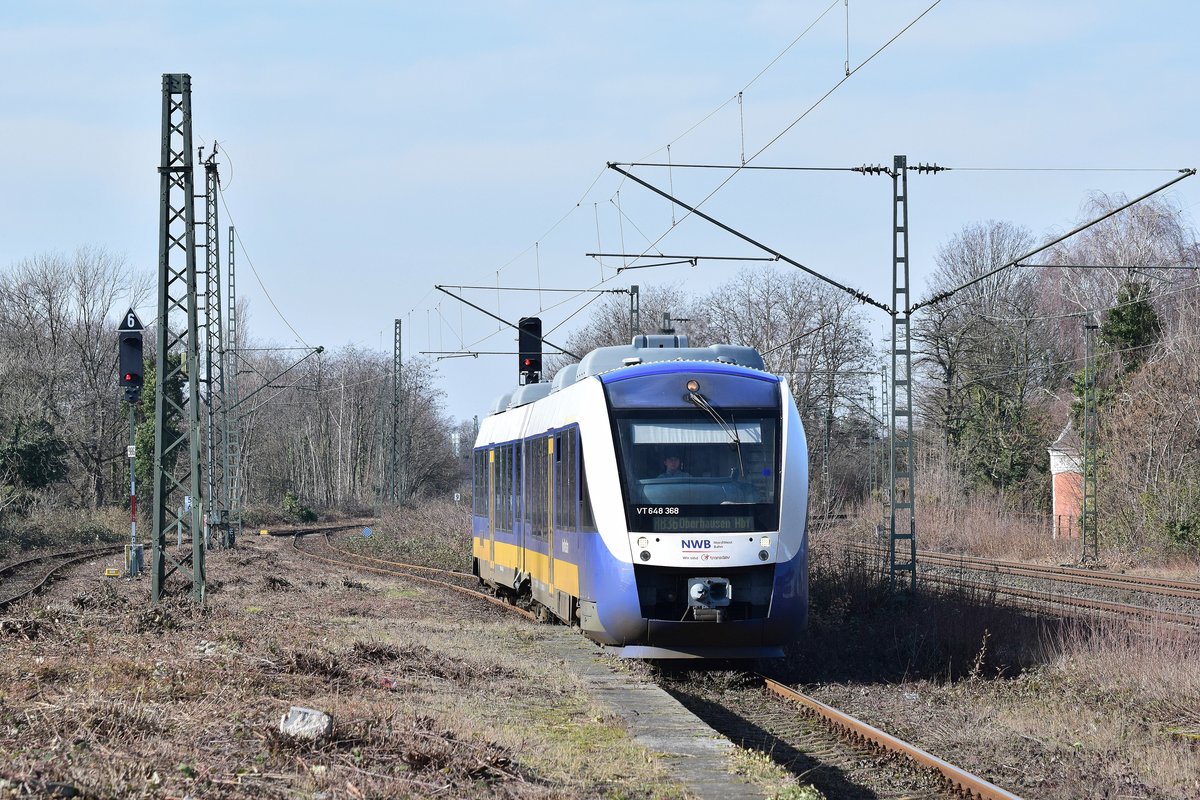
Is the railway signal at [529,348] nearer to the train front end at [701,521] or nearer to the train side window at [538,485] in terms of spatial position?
the train side window at [538,485]

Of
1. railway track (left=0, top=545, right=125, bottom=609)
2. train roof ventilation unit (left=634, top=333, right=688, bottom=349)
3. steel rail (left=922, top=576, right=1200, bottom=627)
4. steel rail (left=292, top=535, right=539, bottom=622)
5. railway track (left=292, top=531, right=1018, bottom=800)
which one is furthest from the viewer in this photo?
railway track (left=0, top=545, right=125, bottom=609)

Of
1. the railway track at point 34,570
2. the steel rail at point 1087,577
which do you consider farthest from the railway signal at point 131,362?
the steel rail at point 1087,577

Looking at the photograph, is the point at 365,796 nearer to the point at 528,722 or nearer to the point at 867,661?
the point at 528,722

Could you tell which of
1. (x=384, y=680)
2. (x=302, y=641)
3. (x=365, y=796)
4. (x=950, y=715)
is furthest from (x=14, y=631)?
(x=950, y=715)

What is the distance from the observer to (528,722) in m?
10.6

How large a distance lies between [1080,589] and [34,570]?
2247 centimetres

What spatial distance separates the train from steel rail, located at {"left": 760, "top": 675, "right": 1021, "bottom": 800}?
98 cm

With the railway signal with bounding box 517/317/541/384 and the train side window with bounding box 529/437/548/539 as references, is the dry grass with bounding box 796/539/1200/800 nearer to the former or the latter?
the train side window with bounding box 529/437/548/539

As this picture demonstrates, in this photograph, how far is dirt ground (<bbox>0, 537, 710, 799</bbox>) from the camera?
7.29 meters

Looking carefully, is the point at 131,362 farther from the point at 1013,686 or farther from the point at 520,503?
the point at 1013,686

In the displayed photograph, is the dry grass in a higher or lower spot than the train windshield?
lower

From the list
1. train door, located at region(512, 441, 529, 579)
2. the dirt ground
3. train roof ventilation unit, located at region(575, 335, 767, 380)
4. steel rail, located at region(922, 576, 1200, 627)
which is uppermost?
train roof ventilation unit, located at region(575, 335, 767, 380)

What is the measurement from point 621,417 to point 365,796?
779cm

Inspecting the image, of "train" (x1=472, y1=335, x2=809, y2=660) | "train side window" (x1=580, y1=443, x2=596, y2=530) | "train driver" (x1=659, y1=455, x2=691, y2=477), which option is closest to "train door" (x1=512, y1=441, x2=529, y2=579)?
"train" (x1=472, y1=335, x2=809, y2=660)
